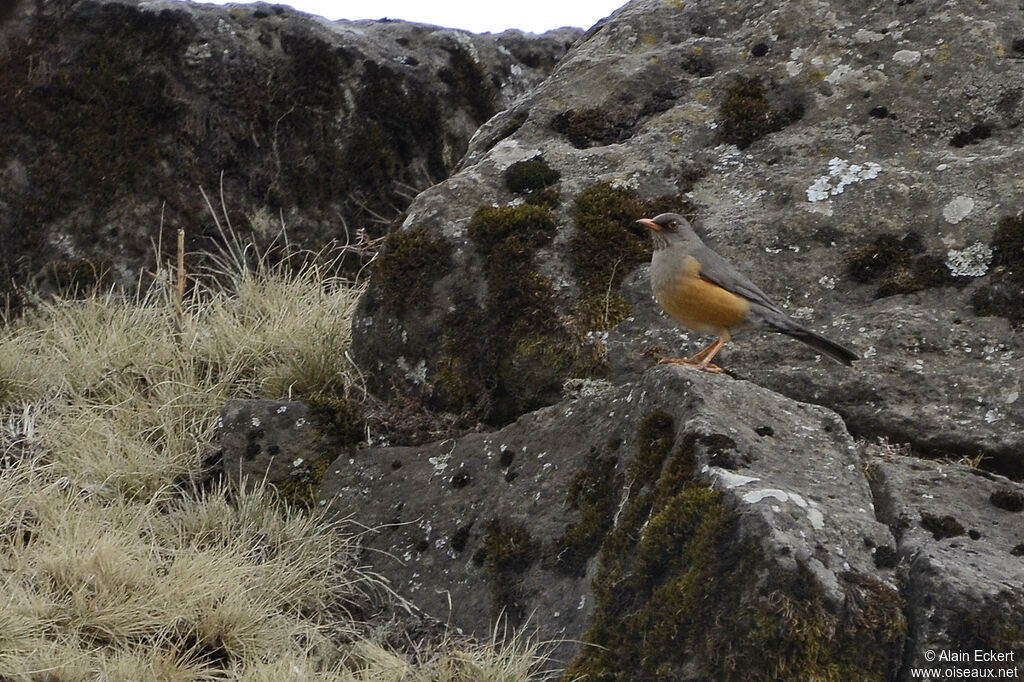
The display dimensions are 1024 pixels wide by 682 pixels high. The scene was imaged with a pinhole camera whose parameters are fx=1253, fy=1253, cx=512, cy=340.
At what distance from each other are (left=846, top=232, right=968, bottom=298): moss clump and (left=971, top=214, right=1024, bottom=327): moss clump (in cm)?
13

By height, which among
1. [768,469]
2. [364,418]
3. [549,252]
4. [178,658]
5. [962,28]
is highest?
[962,28]

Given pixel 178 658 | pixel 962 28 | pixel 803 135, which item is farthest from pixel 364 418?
pixel 962 28

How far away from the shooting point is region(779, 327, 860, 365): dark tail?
5.26 meters

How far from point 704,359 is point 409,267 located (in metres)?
1.57

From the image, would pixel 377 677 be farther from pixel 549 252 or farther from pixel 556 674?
pixel 549 252

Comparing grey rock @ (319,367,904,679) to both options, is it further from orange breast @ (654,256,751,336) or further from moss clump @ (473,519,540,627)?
orange breast @ (654,256,751,336)

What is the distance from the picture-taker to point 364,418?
19.7 feet

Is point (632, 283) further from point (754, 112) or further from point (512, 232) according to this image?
point (754, 112)

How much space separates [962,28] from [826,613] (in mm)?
3808

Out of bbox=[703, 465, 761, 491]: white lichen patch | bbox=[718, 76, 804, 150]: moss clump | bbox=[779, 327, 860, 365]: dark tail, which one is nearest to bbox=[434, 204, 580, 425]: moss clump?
bbox=[779, 327, 860, 365]: dark tail

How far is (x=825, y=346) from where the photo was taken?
5312 millimetres

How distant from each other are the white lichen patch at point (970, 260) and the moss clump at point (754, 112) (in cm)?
124

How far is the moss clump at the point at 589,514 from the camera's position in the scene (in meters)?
4.67

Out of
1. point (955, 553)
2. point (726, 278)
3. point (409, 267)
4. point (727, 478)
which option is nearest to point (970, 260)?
point (726, 278)
